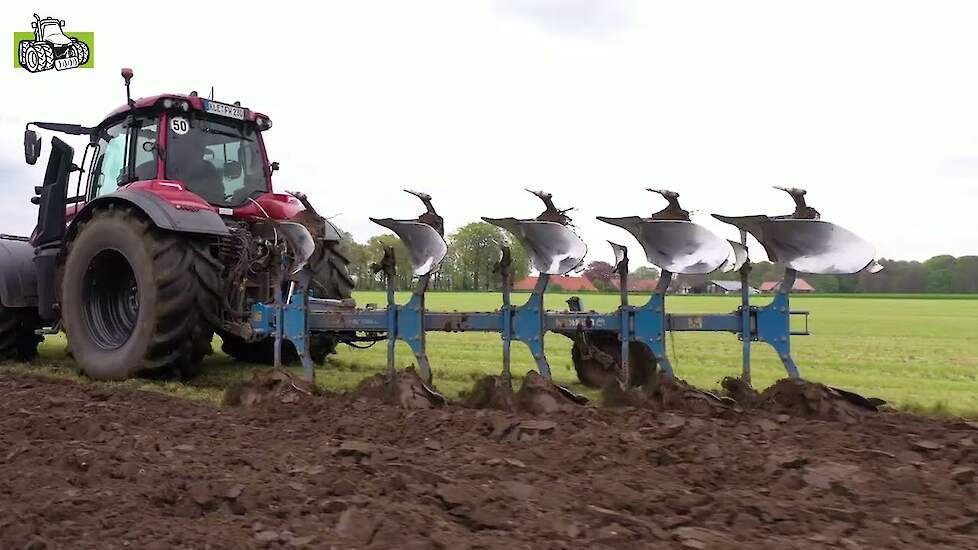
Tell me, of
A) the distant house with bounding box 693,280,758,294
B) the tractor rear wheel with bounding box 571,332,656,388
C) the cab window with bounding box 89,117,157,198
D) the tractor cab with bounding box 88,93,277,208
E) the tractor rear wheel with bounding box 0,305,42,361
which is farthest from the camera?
the tractor rear wheel with bounding box 0,305,42,361

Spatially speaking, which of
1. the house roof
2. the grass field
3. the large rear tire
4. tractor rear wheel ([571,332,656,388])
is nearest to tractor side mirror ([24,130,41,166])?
the grass field

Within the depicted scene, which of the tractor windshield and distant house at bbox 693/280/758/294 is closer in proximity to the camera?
distant house at bbox 693/280/758/294

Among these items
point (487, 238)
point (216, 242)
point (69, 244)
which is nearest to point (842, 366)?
point (487, 238)

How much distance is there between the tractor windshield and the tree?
5.78 ft

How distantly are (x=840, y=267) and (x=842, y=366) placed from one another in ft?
11.1

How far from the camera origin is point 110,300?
6.09m

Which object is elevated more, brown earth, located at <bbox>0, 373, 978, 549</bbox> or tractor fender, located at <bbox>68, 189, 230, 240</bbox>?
tractor fender, located at <bbox>68, 189, 230, 240</bbox>

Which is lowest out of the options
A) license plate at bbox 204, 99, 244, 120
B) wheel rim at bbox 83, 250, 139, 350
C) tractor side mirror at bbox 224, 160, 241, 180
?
wheel rim at bbox 83, 250, 139, 350

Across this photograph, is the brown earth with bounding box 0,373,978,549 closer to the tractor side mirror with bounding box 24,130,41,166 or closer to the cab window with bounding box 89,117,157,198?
the cab window with bounding box 89,117,157,198

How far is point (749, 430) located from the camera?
3.52 metres

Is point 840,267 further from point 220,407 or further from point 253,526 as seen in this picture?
point 220,407

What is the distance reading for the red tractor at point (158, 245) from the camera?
17.5 ft

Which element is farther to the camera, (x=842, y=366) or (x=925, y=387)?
(x=842, y=366)

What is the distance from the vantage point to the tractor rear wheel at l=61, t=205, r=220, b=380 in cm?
528
